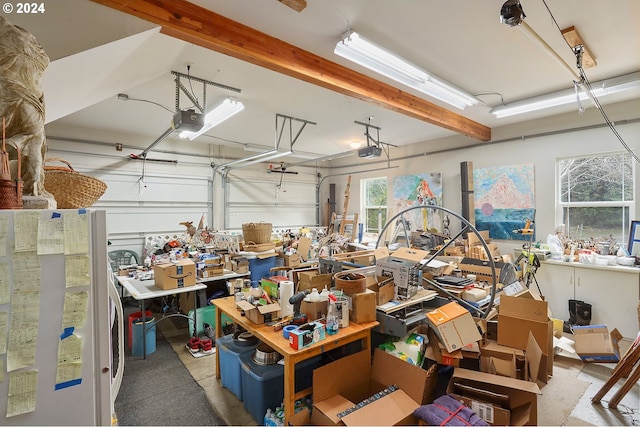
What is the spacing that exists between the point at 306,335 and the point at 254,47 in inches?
88.4

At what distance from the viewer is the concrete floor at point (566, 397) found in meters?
2.16

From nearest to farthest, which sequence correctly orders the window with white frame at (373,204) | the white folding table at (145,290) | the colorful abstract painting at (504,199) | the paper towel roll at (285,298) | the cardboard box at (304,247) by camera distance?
the paper towel roll at (285,298), the white folding table at (145,290), the colorful abstract painting at (504,199), the cardboard box at (304,247), the window with white frame at (373,204)

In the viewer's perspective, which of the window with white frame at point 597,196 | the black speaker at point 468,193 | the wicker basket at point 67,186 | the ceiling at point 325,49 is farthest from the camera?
the black speaker at point 468,193

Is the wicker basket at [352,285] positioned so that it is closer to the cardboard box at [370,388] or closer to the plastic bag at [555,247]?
the cardboard box at [370,388]

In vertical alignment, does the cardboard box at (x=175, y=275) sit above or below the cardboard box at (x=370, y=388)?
above

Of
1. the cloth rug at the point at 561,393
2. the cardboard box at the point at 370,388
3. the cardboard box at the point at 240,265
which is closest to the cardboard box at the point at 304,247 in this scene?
the cardboard box at the point at 240,265

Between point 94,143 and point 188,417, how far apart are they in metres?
5.14

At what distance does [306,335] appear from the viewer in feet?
5.85

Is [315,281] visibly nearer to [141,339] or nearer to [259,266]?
[259,266]

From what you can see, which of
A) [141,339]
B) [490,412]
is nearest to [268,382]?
[490,412]

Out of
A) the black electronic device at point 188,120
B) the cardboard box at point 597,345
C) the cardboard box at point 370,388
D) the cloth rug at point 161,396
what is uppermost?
the black electronic device at point 188,120

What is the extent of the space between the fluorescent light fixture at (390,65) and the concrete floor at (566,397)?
294 centimetres

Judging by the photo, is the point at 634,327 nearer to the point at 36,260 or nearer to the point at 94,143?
the point at 36,260

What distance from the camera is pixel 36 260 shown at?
1.00m
